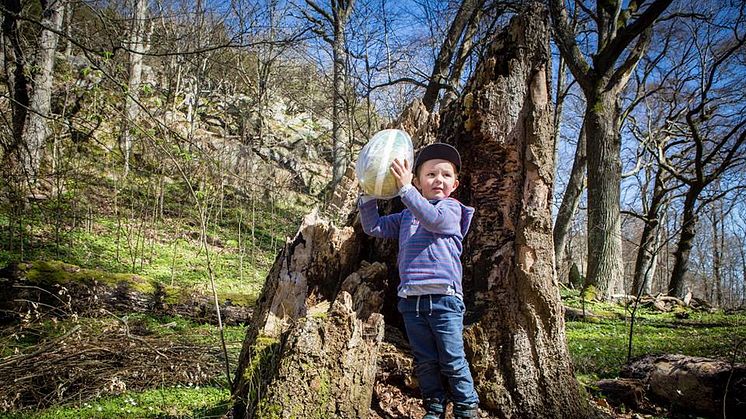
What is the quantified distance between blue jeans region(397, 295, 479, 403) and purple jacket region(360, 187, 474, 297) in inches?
2.9

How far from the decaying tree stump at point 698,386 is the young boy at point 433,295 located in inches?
92.1

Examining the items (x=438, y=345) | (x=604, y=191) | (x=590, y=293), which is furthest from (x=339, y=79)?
(x=438, y=345)

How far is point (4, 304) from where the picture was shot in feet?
17.4

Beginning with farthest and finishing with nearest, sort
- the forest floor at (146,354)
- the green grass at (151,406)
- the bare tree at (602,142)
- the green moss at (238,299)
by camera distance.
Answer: the bare tree at (602,142) < the green moss at (238,299) < the forest floor at (146,354) < the green grass at (151,406)

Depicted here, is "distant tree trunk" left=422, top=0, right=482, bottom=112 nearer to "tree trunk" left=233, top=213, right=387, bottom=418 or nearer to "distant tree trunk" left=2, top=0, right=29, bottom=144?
"distant tree trunk" left=2, top=0, right=29, bottom=144

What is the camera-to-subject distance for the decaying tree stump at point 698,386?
370cm

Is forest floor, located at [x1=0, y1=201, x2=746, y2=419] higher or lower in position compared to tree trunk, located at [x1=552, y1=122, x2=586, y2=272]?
lower

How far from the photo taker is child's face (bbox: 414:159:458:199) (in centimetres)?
305

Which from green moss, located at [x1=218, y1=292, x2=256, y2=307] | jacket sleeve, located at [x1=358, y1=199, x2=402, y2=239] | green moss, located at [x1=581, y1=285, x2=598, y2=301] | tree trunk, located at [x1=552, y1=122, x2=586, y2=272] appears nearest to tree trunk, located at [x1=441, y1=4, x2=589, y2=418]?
jacket sleeve, located at [x1=358, y1=199, x2=402, y2=239]

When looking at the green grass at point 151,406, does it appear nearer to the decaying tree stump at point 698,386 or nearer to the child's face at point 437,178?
the child's face at point 437,178

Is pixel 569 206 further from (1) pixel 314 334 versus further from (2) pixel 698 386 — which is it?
(1) pixel 314 334

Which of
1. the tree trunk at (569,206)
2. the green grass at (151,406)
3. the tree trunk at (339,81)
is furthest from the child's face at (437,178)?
the tree trunk at (569,206)

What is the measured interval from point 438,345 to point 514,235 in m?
1.04

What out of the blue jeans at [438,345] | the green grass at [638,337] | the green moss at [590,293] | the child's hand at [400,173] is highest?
the child's hand at [400,173]
